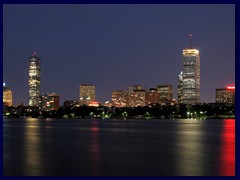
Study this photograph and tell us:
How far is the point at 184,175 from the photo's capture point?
2014cm

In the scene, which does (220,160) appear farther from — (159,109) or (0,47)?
(159,109)

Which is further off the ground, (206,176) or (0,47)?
(0,47)

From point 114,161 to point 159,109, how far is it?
145 meters

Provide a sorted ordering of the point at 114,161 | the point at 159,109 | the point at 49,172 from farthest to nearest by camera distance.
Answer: the point at 159,109
the point at 114,161
the point at 49,172

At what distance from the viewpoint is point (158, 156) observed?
27.9 m

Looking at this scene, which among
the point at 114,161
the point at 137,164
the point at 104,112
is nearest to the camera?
the point at 137,164
